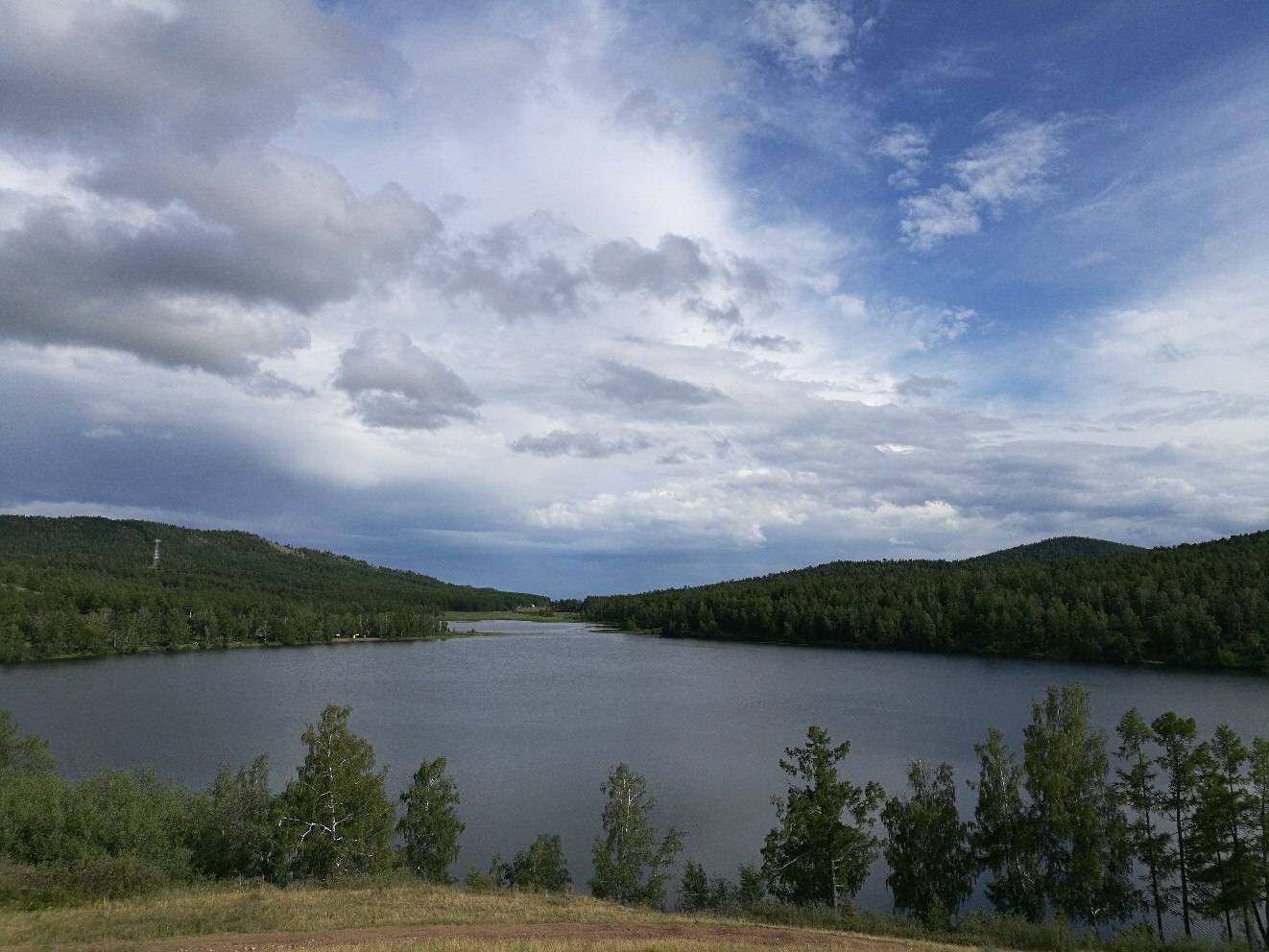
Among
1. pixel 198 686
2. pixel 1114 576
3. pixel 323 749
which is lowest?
pixel 198 686

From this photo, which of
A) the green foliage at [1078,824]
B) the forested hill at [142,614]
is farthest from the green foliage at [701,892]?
the forested hill at [142,614]

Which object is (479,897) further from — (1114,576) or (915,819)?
(1114,576)

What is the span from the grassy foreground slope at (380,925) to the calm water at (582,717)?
1141 centimetres

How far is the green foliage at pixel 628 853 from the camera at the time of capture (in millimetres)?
29500

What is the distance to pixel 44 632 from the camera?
381ft

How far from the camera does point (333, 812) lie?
95.6 ft

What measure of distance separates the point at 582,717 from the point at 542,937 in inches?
2008

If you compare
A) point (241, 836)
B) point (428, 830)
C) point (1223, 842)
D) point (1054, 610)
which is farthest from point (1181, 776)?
point (1054, 610)

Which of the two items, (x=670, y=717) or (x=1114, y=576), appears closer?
(x=670, y=717)

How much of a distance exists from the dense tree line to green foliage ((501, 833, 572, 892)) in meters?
0.09

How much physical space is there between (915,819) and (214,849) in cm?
2779

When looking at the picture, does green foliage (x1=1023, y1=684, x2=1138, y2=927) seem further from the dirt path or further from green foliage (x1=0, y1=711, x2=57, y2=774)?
green foliage (x1=0, y1=711, x2=57, y2=774)

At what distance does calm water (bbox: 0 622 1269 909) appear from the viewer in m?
41.9

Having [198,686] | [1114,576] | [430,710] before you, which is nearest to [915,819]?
[430,710]
